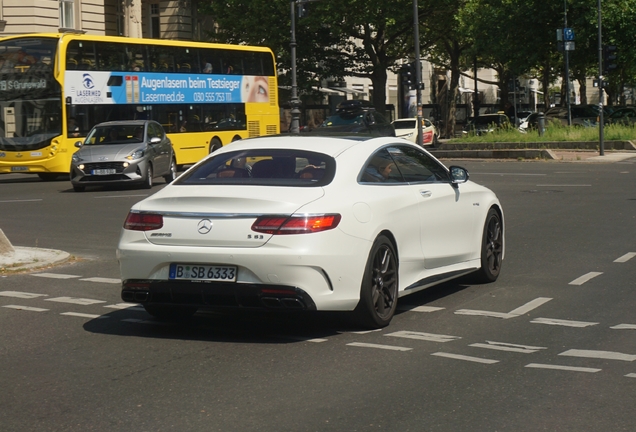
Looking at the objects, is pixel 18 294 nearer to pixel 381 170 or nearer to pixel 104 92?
pixel 381 170

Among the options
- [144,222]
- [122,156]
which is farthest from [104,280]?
[122,156]

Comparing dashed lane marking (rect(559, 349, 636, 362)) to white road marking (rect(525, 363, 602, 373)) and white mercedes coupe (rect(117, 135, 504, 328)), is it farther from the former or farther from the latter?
white mercedes coupe (rect(117, 135, 504, 328))

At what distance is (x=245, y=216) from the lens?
736cm

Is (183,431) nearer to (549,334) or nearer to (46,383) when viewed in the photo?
(46,383)

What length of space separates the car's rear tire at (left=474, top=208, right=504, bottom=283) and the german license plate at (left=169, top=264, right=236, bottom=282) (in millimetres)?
3231

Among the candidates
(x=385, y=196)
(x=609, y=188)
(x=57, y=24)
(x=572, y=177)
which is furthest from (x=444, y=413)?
(x=57, y=24)

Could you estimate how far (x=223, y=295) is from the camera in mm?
7391

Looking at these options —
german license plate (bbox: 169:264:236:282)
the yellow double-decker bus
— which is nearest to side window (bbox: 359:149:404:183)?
german license plate (bbox: 169:264:236:282)

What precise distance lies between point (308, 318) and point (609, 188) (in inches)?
566

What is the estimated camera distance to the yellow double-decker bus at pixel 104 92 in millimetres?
29422

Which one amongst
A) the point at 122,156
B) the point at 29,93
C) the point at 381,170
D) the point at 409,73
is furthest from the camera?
the point at 409,73

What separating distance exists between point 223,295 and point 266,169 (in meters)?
1.11

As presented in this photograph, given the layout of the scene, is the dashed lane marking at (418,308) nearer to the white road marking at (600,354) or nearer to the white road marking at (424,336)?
the white road marking at (424,336)

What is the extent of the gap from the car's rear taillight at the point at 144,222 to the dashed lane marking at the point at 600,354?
281 cm
